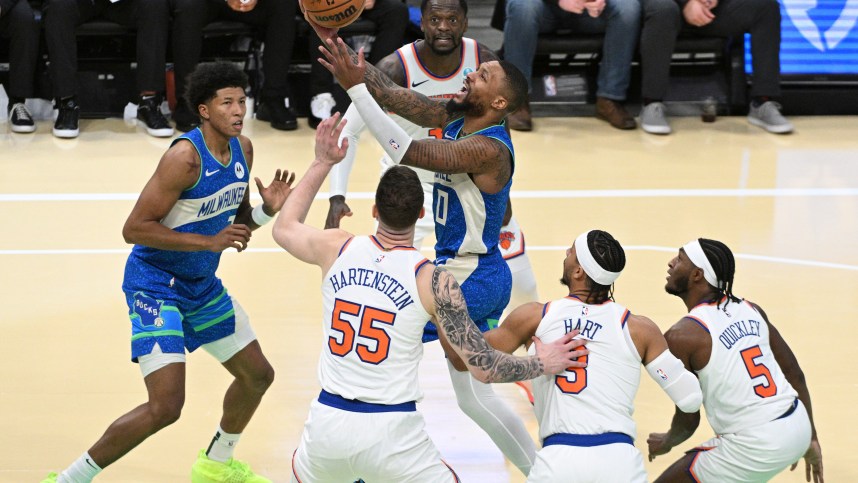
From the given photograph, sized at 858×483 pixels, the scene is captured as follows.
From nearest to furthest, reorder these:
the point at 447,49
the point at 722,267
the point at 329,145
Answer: the point at 329,145 < the point at 722,267 < the point at 447,49

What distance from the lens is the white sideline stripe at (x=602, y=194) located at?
31.1 feet

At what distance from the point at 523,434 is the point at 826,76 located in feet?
28.2

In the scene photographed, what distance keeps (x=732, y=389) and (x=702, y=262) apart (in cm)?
53

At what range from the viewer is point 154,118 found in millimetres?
11141

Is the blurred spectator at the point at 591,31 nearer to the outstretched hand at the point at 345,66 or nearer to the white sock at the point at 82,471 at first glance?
the outstretched hand at the point at 345,66

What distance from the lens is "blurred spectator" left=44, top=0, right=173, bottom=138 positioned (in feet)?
35.7

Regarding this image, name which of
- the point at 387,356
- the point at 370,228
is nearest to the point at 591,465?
the point at 387,356

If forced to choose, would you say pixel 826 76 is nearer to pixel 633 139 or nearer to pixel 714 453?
pixel 633 139

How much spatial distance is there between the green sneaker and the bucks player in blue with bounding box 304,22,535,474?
1.10m

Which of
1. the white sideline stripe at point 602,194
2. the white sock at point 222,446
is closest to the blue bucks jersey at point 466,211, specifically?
the white sock at point 222,446

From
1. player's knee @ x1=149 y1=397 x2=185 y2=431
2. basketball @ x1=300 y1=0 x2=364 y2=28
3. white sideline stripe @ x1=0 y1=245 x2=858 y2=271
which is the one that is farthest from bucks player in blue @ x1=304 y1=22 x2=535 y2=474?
white sideline stripe @ x1=0 y1=245 x2=858 y2=271

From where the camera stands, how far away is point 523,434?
499 centimetres

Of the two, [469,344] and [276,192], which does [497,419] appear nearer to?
[469,344]

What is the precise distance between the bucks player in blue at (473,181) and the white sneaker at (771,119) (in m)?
6.99
